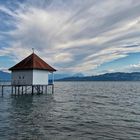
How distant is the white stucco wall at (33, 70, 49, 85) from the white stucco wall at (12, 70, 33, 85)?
706 millimetres

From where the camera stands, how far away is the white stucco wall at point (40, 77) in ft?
144

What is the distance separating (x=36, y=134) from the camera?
56.1 feet

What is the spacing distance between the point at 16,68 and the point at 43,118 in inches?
917

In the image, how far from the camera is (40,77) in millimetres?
45094

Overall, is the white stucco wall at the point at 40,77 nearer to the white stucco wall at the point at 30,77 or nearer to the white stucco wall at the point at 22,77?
the white stucco wall at the point at 30,77

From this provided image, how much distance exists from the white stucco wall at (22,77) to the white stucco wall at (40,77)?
71 cm

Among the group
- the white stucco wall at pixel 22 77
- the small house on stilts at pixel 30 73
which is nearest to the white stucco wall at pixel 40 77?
the small house on stilts at pixel 30 73

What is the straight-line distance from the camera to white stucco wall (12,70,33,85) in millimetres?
A: 43744

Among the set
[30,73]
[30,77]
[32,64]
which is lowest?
[30,77]

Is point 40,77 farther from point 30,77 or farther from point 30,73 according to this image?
point 30,73

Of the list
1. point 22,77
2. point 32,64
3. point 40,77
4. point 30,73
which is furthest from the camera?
point 40,77

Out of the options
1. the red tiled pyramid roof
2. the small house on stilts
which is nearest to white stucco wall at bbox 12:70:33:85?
the small house on stilts

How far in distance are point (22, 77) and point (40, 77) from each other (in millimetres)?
2878

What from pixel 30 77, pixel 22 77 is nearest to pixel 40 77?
pixel 30 77
